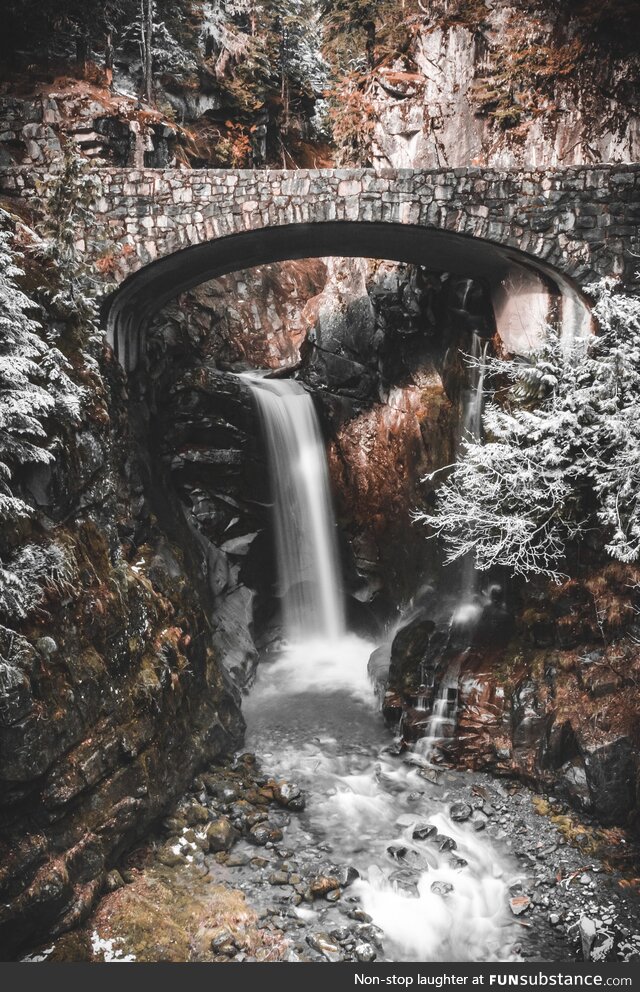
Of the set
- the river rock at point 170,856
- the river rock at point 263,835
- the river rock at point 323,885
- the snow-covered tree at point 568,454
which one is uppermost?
the snow-covered tree at point 568,454

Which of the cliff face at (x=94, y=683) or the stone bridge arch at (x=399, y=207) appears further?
the stone bridge arch at (x=399, y=207)

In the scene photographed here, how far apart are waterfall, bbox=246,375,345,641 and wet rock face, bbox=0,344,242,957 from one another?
4.71m

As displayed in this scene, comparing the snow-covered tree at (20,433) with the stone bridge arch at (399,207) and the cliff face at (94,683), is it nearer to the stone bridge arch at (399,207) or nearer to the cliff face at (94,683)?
the cliff face at (94,683)

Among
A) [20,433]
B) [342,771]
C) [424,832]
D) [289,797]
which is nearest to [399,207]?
[20,433]

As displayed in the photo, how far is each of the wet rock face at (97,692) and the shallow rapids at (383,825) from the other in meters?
1.45

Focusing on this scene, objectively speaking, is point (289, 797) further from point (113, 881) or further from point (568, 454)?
point (568, 454)

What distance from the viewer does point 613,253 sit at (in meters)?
10.7

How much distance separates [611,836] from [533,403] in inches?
267

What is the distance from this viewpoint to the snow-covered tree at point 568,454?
31.0 feet

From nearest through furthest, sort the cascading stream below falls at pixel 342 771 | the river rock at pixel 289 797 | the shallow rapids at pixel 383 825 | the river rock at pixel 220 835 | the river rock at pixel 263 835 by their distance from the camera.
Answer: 1. the shallow rapids at pixel 383 825
2. the cascading stream below falls at pixel 342 771
3. the river rock at pixel 220 835
4. the river rock at pixel 263 835
5. the river rock at pixel 289 797

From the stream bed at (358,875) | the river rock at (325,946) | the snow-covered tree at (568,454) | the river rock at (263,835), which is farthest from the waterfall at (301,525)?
the river rock at (325,946)

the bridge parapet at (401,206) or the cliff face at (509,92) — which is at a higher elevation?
the cliff face at (509,92)

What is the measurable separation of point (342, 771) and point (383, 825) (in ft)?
4.73

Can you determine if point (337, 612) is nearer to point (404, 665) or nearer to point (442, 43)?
point (404, 665)
